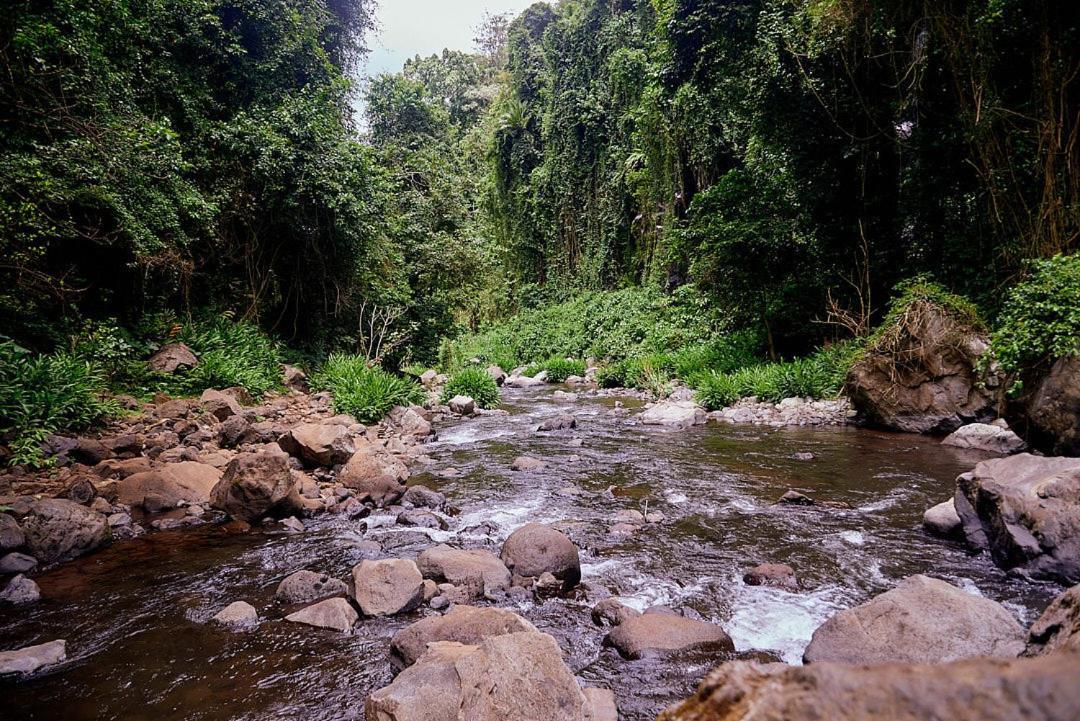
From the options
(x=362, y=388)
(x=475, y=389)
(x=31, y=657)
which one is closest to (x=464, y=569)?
(x=31, y=657)

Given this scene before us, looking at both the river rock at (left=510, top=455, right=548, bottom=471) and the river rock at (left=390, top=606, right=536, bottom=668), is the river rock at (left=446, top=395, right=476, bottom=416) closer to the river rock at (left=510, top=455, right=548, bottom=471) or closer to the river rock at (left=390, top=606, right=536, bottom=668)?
the river rock at (left=510, top=455, right=548, bottom=471)

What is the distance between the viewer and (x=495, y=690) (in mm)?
2232

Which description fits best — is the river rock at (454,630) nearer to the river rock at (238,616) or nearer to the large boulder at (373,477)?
the river rock at (238,616)

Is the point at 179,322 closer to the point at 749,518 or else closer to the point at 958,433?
the point at 749,518

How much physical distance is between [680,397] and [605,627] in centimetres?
1067

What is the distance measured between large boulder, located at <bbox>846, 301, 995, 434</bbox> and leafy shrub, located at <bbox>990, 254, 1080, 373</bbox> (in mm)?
2161

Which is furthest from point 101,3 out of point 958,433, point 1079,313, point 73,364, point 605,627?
point 958,433

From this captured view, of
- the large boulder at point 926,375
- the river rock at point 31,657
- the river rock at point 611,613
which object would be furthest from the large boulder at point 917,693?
the large boulder at point 926,375

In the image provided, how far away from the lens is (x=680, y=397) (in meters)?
13.6

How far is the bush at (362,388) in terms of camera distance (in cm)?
1081

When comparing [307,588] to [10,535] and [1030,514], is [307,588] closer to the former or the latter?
[10,535]

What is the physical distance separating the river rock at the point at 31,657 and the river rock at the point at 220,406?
19.0ft

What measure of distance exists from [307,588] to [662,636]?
8.03 feet

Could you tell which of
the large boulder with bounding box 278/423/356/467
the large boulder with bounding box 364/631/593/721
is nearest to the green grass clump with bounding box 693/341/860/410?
the large boulder with bounding box 278/423/356/467
